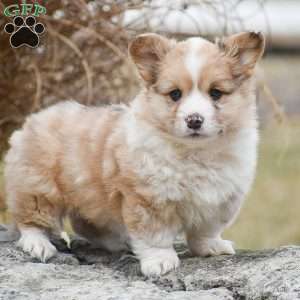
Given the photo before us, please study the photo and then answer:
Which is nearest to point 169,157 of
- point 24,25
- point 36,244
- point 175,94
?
point 175,94

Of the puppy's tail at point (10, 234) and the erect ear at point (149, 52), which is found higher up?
the erect ear at point (149, 52)

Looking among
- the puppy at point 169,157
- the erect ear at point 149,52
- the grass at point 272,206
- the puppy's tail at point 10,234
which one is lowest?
the grass at point 272,206

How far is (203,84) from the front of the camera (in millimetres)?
2752

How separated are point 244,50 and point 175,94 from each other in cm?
30

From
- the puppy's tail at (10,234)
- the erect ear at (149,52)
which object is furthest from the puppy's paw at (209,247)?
the puppy's tail at (10,234)

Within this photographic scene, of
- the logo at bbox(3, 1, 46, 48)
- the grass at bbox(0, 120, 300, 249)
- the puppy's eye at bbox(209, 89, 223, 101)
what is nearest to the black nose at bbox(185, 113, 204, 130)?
the puppy's eye at bbox(209, 89, 223, 101)

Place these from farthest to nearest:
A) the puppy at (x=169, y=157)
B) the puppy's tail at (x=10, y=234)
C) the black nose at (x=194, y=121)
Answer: the puppy's tail at (x=10, y=234)
the puppy at (x=169, y=157)
the black nose at (x=194, y=121)

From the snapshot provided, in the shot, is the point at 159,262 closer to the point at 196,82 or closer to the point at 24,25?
the point at 196,82

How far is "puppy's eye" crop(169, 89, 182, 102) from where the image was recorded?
110 inches

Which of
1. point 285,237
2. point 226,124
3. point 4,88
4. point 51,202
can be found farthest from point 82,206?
point 285,237

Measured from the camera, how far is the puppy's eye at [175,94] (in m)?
2.79

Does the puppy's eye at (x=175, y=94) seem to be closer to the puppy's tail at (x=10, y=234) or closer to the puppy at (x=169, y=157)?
the puppy at (x=169, y=157)

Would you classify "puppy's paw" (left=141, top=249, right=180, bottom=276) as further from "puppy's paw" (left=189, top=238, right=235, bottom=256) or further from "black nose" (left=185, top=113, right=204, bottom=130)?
"black nose" (left=185, top=113, right=204, bottom=130)

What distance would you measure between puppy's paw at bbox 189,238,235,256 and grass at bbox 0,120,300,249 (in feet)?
3.78
